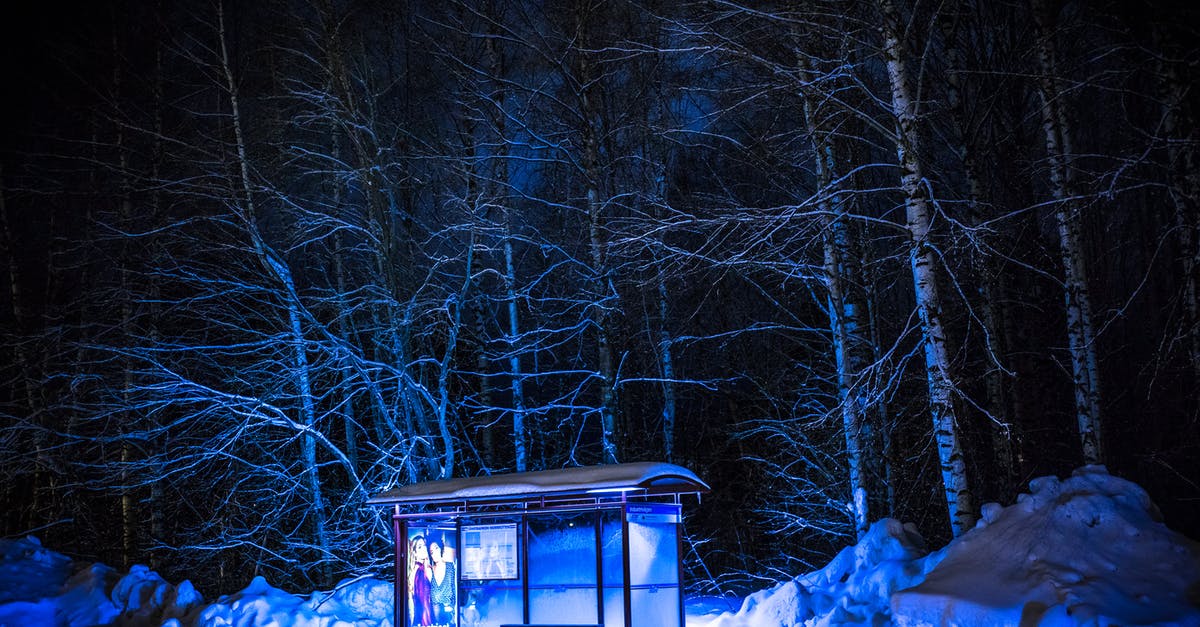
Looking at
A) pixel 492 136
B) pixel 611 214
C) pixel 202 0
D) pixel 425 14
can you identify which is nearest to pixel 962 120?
pixel 611 214

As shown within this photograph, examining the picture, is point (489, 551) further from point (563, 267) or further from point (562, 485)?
point (563, 267)

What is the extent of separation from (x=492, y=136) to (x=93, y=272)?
34.3 ft

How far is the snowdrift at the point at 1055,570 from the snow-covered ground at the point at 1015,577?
0.01m

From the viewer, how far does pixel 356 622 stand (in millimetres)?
13891

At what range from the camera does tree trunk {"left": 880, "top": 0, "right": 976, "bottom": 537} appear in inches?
379

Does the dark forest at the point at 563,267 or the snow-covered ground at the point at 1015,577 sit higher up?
the dark forest at the point at 563,267

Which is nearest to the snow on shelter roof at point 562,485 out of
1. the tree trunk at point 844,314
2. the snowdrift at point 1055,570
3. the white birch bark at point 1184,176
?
the snowdrift at point 1055,570

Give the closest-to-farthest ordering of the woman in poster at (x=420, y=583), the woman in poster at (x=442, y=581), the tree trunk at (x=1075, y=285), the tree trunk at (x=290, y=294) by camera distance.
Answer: the tree trunk at (x=1075, y=285) < the woman in poster at (x=442, y=581) < the woman in poster at (x=420, y=583) < the tree trunk at (x=290, y=294)

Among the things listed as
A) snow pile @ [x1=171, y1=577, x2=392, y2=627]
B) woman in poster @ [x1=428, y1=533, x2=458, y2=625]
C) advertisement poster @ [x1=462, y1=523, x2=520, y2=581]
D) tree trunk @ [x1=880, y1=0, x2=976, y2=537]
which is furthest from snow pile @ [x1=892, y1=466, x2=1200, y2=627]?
snow pile @ [x1=171, y1=577, x2=392, y2=627]

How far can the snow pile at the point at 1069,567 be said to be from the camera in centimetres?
687

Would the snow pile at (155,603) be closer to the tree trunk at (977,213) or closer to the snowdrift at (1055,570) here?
the snowdrift at (1055,570)

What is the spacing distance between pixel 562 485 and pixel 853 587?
3640mm

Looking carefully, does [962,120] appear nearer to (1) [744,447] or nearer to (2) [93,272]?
(1) [744,447]

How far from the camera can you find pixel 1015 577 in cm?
782
